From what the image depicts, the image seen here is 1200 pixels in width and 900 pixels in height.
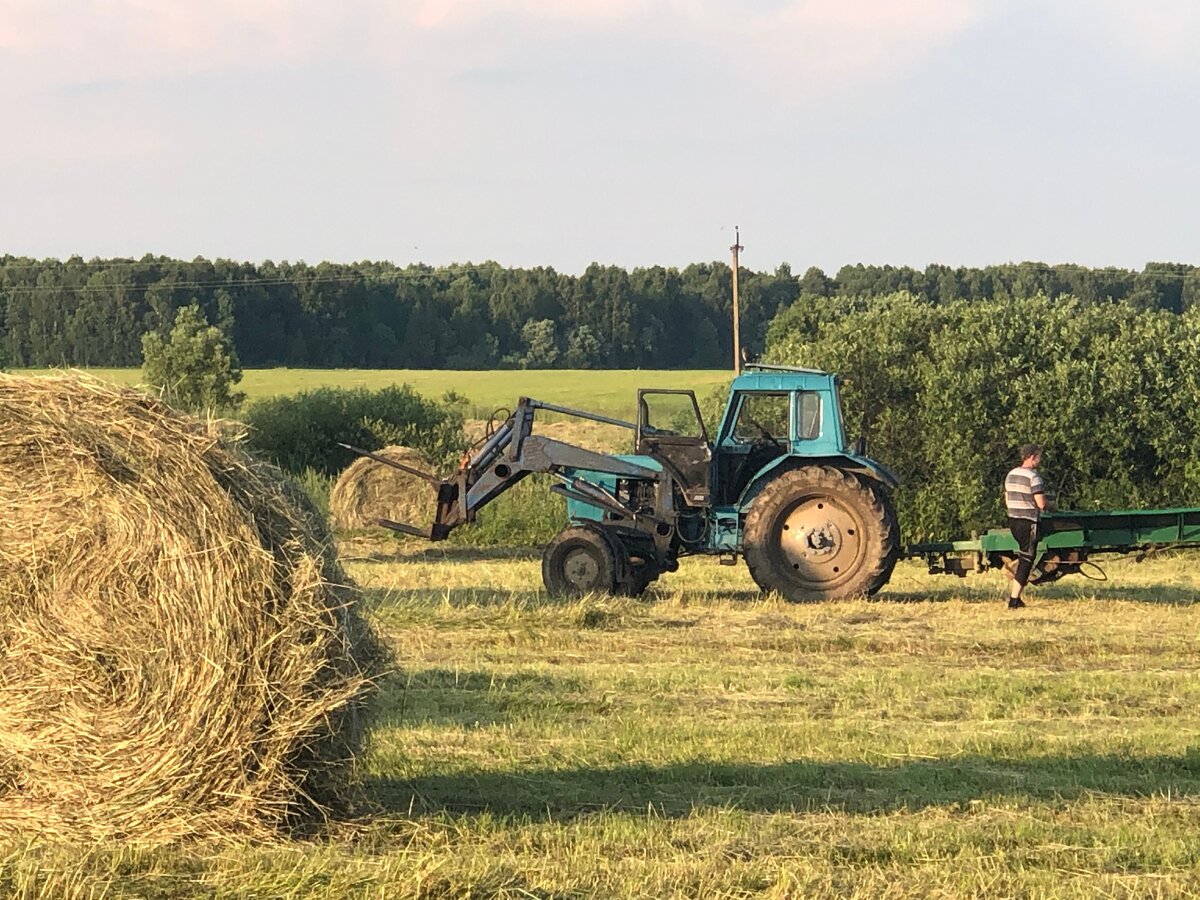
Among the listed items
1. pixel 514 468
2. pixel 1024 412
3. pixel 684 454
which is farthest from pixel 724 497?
pixel 1024 412

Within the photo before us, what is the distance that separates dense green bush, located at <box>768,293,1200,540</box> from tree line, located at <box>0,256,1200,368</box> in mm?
35564

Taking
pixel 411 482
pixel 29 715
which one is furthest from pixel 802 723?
pixel 411 482

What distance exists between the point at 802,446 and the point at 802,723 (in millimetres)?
6335

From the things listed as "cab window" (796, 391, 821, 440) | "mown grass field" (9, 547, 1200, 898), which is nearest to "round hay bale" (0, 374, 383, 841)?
"mown grass field" (9, 547, 1200, 898)

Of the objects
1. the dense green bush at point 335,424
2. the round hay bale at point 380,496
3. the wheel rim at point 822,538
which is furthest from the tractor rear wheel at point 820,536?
the dense green bush at point 335,424

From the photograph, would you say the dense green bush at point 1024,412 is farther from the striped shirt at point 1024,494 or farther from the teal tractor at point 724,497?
the striped shirt at point 1024,494

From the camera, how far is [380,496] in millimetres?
22672

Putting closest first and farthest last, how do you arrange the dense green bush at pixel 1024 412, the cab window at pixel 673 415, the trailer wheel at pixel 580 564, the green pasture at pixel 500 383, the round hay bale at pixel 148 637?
1. the round hay bale at pixel 148 637
2. the trailer wheel at pixel 580 564
3. the cab window at pixel 673 415
4. the dense green bush at pixel 1024 412
5. the green pasture at pixel 500 383

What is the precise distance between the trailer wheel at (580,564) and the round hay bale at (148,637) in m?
8.39

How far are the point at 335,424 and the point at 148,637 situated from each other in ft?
78.9

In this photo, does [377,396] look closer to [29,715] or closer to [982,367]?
[982,367]

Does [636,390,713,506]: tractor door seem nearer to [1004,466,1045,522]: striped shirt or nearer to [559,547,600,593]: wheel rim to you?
[559,547,600,593]: wheel rim

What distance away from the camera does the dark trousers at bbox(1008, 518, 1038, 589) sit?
14328 millimetres

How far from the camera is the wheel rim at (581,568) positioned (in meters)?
14.9
